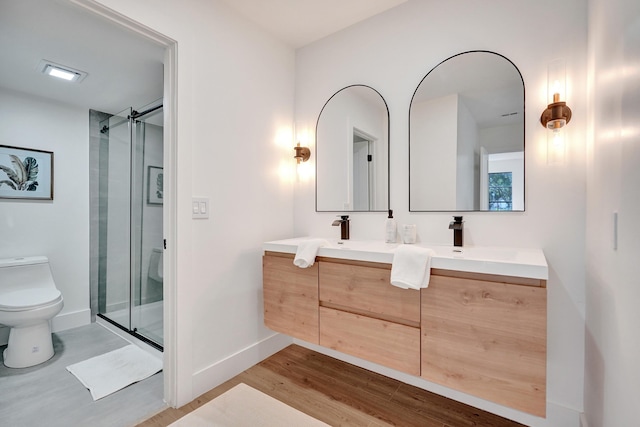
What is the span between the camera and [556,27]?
5.02ft

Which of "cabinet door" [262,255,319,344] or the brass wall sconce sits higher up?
the brass wall sconce

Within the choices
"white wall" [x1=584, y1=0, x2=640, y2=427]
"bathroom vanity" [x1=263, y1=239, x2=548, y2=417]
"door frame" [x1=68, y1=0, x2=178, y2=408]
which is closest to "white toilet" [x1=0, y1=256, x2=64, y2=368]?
"door frame" [x1=68, y1=0, x2=178, y2=408]

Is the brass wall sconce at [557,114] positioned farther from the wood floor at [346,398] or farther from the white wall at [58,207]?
the white wall at [58,207]

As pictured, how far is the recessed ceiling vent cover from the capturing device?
2.18 m

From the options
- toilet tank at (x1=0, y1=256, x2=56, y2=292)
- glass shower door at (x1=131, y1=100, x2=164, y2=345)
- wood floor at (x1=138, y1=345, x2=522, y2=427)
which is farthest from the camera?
glass shower door at (x1=131, y1=100, x2=164, y2=345)

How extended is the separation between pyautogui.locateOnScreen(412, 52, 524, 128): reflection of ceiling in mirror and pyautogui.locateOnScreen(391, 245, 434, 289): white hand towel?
0.94m

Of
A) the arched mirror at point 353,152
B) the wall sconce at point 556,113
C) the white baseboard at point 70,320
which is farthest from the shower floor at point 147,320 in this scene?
the wall sconce at point 556,113

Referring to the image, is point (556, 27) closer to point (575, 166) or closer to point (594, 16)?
point (594, 16)

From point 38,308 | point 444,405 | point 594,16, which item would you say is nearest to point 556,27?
point 594,16

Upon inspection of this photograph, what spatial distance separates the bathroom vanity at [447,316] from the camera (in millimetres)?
1172

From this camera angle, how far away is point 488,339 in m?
1.24

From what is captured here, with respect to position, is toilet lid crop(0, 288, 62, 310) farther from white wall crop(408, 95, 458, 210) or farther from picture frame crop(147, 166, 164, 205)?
white wall crop(408, 95, 458, 210)

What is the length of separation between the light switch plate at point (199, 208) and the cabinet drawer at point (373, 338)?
96cm

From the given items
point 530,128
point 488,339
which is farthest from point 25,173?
point 530,128
